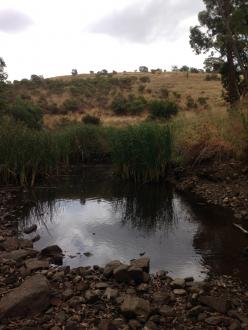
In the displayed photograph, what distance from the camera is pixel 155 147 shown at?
12828mm

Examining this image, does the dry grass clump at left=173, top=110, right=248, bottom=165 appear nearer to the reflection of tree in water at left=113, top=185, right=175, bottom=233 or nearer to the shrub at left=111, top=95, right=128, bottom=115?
the reflection of tree in water at left=113, top=185, right=175, bottom=233

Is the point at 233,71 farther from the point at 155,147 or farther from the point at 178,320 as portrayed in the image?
the point at 178,320

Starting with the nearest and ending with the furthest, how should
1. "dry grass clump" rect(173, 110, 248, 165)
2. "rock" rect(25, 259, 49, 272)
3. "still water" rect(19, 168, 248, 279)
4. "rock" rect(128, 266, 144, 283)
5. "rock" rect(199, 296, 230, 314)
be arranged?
"rock" rect(199, 296, 230, 314)
"rock" rect(128, 266, 144, 283)
"rock" rect(25, 259, 49, 272)
"still water" rect(19, 168, 248, 279)
"dry grass clump" rect(173, 110, 248, 165)

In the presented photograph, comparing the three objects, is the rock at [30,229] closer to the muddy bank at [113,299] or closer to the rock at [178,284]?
the muddy bank at [113,299]

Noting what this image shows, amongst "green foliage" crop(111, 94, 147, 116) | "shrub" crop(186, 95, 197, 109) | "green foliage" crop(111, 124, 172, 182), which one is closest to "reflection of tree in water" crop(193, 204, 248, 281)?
"green foliage" crop(111, 124, 172, 182)

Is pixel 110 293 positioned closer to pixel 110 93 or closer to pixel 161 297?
pixel 161 297

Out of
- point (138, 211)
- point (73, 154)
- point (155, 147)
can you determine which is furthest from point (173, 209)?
point (73, 154)

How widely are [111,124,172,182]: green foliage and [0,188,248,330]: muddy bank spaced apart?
7092mm

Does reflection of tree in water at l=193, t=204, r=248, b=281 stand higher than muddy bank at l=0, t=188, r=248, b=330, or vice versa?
muddy bank at l=0, t=188, r=248, b=330

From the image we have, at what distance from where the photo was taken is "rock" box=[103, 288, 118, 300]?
15.9 feet

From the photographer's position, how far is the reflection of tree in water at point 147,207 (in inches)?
349

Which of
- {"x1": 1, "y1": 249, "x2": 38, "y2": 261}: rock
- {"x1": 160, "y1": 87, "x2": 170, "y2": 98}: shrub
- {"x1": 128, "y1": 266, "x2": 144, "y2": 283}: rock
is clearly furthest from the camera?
{"x1": 160, "y1": 87, "x2": 170, "y2": 98}: shrub

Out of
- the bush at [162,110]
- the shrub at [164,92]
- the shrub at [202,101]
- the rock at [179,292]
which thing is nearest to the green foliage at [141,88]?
the shrub at [164,92]

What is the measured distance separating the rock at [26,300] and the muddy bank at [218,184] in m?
5.22
